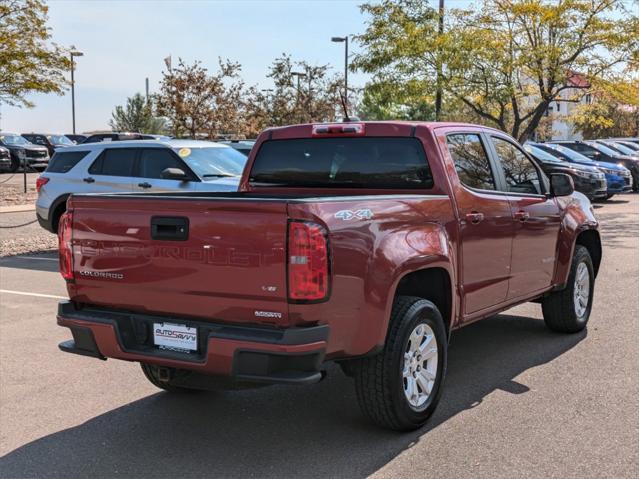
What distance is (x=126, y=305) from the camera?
13.5 ft

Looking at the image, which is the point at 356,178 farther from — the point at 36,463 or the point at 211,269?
the point at 36,463

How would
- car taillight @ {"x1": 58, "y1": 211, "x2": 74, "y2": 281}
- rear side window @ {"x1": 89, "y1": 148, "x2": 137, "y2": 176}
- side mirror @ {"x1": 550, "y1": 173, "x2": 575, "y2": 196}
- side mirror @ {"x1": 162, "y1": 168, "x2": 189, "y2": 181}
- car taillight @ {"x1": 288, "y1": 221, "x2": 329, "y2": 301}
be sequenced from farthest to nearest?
rear side window @ {"x1": 89, "y1": 148, "x2": 137, "y2": 176} < side mirror @ {"x1": 162, "y1": 168, "x2": 189, "y2": 181} < side mirror @ {"x1": 550, "y1": 173, "x2": 575, "y2": 196} < car taillight @ {"x1": 58, "y1": 211, "x2": 74, "y2": 281} < car taillight @ {"x1": 288, "y1": 221, "x2": 329, "y2": 301}

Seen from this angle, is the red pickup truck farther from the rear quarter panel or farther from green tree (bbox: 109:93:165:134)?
green tree (bbox: 109:93:165:134)

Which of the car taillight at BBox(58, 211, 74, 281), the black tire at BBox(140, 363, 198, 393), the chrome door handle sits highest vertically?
the chrome door handle

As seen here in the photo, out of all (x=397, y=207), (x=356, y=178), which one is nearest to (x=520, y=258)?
(x=356, y=178)

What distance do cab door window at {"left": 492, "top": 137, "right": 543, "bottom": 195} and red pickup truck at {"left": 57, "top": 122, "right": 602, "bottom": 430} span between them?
343 millimetres

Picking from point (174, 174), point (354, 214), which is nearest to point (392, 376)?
point (354, 214)

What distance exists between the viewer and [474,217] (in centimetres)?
496

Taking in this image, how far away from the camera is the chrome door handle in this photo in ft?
16.1

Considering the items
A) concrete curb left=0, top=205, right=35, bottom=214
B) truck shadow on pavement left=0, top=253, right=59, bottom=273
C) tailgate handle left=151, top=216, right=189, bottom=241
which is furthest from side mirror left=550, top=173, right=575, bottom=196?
concrete curb left=0, top=205, right=35, bottom=214

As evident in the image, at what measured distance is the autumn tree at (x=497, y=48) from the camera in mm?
19016

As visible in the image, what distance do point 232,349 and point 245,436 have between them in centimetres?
91

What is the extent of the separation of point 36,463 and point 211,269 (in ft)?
4.75

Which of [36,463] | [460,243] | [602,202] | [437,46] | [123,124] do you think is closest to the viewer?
[36,463]
